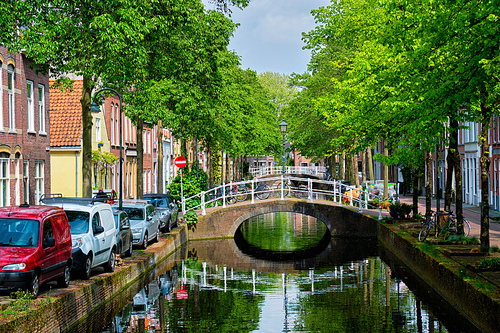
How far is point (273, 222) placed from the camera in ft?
153

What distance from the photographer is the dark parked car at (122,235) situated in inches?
740

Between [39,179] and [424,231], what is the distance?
16744 millimetres

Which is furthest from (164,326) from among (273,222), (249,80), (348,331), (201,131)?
(249,80)

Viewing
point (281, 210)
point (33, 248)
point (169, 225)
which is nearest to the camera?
point (33, 248)

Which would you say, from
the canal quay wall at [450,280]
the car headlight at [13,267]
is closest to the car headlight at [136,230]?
the canal quay wall at [450,280]

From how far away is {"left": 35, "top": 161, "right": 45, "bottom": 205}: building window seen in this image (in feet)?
95.4

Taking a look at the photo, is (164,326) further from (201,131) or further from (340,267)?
(201,131)

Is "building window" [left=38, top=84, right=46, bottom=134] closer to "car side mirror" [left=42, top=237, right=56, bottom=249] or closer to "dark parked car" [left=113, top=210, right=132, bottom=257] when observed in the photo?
"dark parked car" [left=113, top=210, right=132, bottom=257]

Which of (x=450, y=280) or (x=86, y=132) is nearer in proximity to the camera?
(x=450, y=280)

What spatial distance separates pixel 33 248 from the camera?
487 inches

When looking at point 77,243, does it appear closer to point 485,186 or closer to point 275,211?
point 485,186

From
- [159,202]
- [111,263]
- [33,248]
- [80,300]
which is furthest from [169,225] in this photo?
[33,248]

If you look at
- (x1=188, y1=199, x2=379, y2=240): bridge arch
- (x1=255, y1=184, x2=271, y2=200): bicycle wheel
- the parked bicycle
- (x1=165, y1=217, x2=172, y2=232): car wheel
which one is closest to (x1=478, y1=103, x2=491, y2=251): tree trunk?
the parked bicycle

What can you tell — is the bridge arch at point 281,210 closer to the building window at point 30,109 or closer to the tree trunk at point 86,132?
the building window at point 30,109
